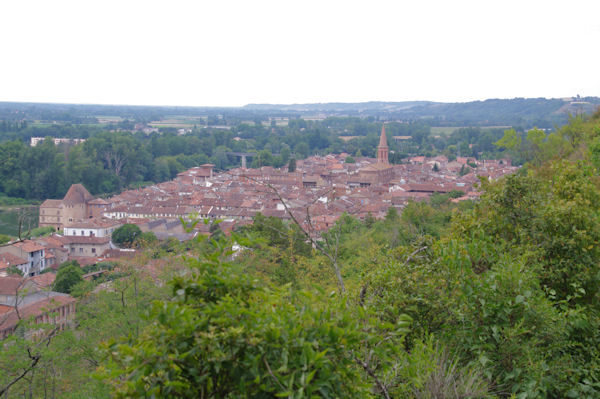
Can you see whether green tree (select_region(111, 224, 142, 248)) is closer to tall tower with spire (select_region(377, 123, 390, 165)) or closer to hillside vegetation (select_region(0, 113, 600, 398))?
hillside vegetation (select_region(0, 113, 600, 398))

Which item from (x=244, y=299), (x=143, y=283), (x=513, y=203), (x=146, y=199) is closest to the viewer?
(x=244, y=299)

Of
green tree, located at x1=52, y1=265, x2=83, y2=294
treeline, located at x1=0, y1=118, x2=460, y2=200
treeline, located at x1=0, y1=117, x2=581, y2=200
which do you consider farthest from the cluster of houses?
treeline, located at x1=0, y1=118, x2=460, y2=200

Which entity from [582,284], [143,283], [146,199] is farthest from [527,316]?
[146,199]

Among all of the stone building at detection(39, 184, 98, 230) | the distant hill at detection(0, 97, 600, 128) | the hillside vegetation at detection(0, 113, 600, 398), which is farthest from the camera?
the distant hill at detection(0, 97, 600, 128)

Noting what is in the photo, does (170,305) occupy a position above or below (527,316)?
above

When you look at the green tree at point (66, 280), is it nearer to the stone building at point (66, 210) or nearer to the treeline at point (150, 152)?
the treeline at point (150, 152)

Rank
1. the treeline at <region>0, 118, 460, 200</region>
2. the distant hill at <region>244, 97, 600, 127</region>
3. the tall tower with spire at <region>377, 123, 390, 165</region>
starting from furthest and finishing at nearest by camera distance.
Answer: the distant hill at <region>244, 97, 600, 127</region> → the tall tower with spire at <region>377, 123, 390, 165</region> → the treeline at <region>0, 118, 460, 200</region>

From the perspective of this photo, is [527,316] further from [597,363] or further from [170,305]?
[170,305]
